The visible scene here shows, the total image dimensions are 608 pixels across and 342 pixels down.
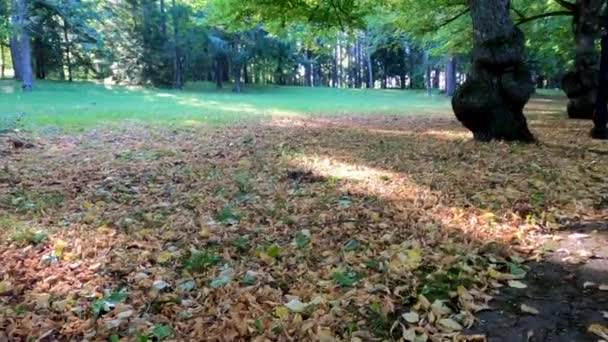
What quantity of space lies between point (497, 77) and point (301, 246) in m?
5.77

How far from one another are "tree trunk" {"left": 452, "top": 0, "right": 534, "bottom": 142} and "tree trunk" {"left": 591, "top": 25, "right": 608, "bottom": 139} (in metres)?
1.10

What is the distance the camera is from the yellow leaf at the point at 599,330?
2488 millimetres

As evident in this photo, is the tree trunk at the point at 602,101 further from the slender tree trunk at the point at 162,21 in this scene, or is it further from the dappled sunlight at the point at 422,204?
the slender tree trunk at the point at 162,21

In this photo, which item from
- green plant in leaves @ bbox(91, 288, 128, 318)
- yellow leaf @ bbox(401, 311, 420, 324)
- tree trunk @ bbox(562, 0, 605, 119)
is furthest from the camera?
tree trunk @ bbox(562, 0, 605, 119)

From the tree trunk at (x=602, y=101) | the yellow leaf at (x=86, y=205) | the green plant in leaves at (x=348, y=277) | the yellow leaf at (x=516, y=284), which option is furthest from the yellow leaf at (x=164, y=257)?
the tree trunk at (x=602, y=101)

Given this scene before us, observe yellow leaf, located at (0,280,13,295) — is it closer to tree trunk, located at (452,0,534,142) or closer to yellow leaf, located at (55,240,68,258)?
yellow leaf, located at (55,240,68,258)

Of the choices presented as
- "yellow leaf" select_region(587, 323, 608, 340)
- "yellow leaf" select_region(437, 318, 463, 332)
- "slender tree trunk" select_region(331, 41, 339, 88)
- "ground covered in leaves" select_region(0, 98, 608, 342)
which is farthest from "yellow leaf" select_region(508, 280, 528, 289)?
"slender tree trunk" select_region(331, 41, 339, 88)

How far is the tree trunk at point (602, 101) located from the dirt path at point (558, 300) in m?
5.36

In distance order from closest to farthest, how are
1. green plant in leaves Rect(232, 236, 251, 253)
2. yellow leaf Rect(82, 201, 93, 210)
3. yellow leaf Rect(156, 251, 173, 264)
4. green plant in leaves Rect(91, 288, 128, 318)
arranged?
green plant in leaves Rect(91, 288, 128, 318)
yellow leaf Rect(156, 251, 173, 264)
green plant in leaves Rect(232, 236, 251, 253)
yellow leaf Rect(82, 201, 93, 210)

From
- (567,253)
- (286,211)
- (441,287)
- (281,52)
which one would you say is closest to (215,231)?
(286,211)

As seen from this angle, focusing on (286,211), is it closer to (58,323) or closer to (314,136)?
(58,323)

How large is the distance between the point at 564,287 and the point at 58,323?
116 inches

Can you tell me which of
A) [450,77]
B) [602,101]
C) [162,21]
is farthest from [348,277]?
[162,21]

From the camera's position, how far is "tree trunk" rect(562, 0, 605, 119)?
1219cm
